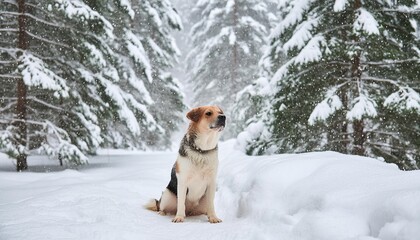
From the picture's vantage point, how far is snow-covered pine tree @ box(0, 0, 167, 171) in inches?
318

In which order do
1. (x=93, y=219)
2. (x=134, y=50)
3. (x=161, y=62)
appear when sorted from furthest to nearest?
(x=161, y=62) → (x=134, y=50) → (x=93, y=219)

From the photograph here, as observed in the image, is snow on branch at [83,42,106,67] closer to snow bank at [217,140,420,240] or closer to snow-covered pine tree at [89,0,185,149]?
snow-covered pine tree at [89,0,185,149]

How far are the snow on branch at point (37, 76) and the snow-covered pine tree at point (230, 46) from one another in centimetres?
1575

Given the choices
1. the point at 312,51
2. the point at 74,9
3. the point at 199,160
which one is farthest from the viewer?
the point at 74,9

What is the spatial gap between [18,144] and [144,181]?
11.9 feet

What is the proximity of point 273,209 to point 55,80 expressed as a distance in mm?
6902

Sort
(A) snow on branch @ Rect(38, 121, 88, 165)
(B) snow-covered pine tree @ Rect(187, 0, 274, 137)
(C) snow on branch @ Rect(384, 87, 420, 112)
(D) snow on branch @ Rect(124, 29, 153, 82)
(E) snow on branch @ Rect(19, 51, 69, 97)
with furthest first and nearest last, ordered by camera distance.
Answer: (B) snow-covered pine tree @ Rect(187, 0, 274, 137), (D) snow on branch @ Rect(124, 29, 153, 82), (A) snow on branch @ Rect(38, 121, 88, 165), (E) snow on branch @ Rect(19, 51, 69, 97), (C) snow on branch @ Rect(384, 87, 420, 112)

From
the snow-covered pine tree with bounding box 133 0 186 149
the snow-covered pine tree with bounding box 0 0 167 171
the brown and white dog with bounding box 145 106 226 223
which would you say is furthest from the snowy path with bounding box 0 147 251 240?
the snow-covered pine tree with bounding box 133 0 186 149

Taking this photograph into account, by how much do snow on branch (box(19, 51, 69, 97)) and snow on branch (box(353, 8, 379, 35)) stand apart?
6772 millimetres

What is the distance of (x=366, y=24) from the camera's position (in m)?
6.54

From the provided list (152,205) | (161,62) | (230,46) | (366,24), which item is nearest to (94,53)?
(152,205)

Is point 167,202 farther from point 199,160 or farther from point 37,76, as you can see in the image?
point 37,76

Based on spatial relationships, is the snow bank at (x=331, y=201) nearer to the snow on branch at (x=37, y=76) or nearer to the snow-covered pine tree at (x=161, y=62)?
the snow on branch at (x=37, y=76)

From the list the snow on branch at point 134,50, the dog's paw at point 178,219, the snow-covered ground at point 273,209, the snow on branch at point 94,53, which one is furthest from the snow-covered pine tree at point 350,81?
the snow on branch at point 134,50
